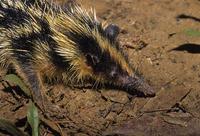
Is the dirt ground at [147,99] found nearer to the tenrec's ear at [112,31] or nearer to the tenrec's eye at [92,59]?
the tenrec's ear at [112,31]

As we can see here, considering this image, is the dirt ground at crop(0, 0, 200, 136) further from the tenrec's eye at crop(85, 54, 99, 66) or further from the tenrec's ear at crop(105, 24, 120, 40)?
the tenrec's eye at crop(85, 54, 99, 66)

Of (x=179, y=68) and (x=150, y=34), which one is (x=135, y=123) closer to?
(x=179, y=68)

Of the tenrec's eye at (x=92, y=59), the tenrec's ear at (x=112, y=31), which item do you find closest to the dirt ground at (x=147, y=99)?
the tenrec's ear at (x=112, y=31)

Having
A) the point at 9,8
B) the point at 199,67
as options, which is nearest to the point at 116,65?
the point at 199,67

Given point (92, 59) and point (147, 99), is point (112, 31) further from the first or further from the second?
point (147, 99)

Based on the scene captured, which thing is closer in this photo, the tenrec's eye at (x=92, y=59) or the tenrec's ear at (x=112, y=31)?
the tenrec's eye at (x=92, y=59)

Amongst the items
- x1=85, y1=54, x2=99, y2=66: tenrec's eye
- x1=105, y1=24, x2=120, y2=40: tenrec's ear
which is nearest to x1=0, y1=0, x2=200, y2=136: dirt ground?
Result: x1=105, y1=24, x2=120, y2=40: tenrec's ear
